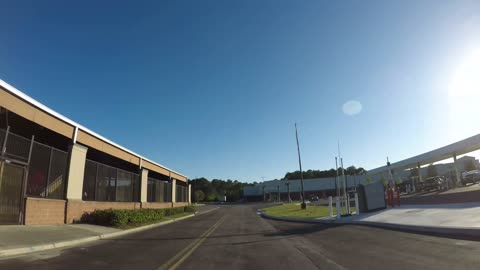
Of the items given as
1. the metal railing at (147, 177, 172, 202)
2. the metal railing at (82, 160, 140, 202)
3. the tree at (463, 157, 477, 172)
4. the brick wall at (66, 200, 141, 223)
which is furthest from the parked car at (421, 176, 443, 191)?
the tree at (463, 157, 477, 172)

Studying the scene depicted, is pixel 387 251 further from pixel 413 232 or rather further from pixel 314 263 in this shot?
pixel 413 232

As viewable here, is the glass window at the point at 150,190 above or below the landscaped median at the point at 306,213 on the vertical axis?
above

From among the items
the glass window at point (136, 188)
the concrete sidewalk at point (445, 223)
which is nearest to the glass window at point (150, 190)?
the glass window at point (136, 188)

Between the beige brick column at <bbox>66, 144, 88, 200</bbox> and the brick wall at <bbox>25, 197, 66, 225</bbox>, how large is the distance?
1.15m

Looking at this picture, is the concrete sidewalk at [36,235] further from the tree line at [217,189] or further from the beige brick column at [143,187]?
the tree line at [217,189]

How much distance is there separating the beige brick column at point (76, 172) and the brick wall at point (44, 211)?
115cm

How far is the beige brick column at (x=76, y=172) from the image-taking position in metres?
21.6

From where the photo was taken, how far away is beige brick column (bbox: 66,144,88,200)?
2159 centimetres

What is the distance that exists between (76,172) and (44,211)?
4122mm

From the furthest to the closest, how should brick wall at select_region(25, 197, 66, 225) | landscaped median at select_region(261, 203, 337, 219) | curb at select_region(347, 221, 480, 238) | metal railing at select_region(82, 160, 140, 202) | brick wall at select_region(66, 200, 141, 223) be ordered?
1. landscaped median at select_region(261, 203, 337, 219)
2. metal railing at select_region(82, 160, 140, 202)
3. brick wall at select_region(66, 200, 141, 223)
4. brick wall at select_region(25, 197, 66, 225)
5. curb at select_region(347, 221, 480, 238)

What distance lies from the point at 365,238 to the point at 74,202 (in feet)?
51.1

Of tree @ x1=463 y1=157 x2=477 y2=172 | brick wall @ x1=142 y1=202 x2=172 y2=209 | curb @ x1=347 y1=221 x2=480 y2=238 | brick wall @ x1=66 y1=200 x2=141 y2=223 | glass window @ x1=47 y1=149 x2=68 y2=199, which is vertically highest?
tree @ x1=463 y1=157 x2=477 y2=172

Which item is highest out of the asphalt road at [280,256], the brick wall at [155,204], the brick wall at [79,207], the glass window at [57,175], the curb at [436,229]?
the glass window at [57,175]

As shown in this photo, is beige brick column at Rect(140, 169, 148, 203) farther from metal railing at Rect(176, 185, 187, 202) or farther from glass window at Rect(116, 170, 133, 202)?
metal railing at Rect(176, 185, 187, 202)
